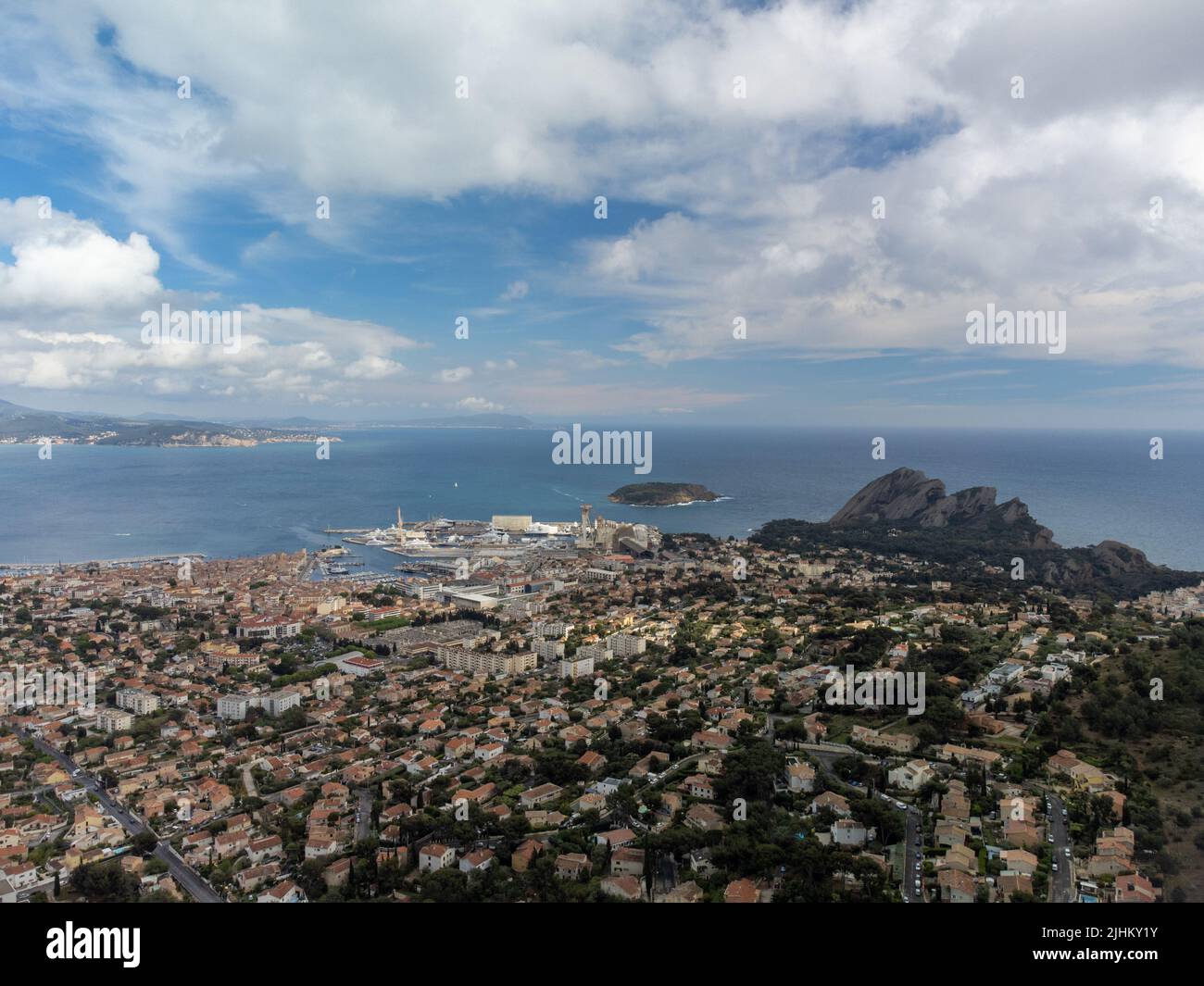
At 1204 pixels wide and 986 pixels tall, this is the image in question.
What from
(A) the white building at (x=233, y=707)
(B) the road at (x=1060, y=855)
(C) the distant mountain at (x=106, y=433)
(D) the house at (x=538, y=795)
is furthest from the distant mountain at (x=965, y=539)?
(C) the distant mountain at (x=106, y=433)

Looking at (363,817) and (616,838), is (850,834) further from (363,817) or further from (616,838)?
(363,817)

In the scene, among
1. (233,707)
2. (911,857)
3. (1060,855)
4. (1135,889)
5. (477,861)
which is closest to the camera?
(1135,889)

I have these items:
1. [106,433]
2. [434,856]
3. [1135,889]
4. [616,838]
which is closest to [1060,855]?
[1135,889]

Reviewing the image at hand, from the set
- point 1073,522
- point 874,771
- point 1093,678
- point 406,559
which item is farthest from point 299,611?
point 1073,522

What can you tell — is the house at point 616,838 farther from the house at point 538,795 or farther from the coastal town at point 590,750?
the house at point 538,795

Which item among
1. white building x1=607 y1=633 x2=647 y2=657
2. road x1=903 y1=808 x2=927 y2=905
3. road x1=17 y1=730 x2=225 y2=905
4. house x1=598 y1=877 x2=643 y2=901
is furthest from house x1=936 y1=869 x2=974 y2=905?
white building x1=607 y1=633 x2=647 y2=657

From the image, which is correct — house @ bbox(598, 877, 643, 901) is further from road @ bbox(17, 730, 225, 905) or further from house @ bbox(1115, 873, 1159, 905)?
house @ bbox(1115, 873, 1159, 905)

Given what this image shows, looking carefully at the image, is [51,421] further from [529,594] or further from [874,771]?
[874,771]
